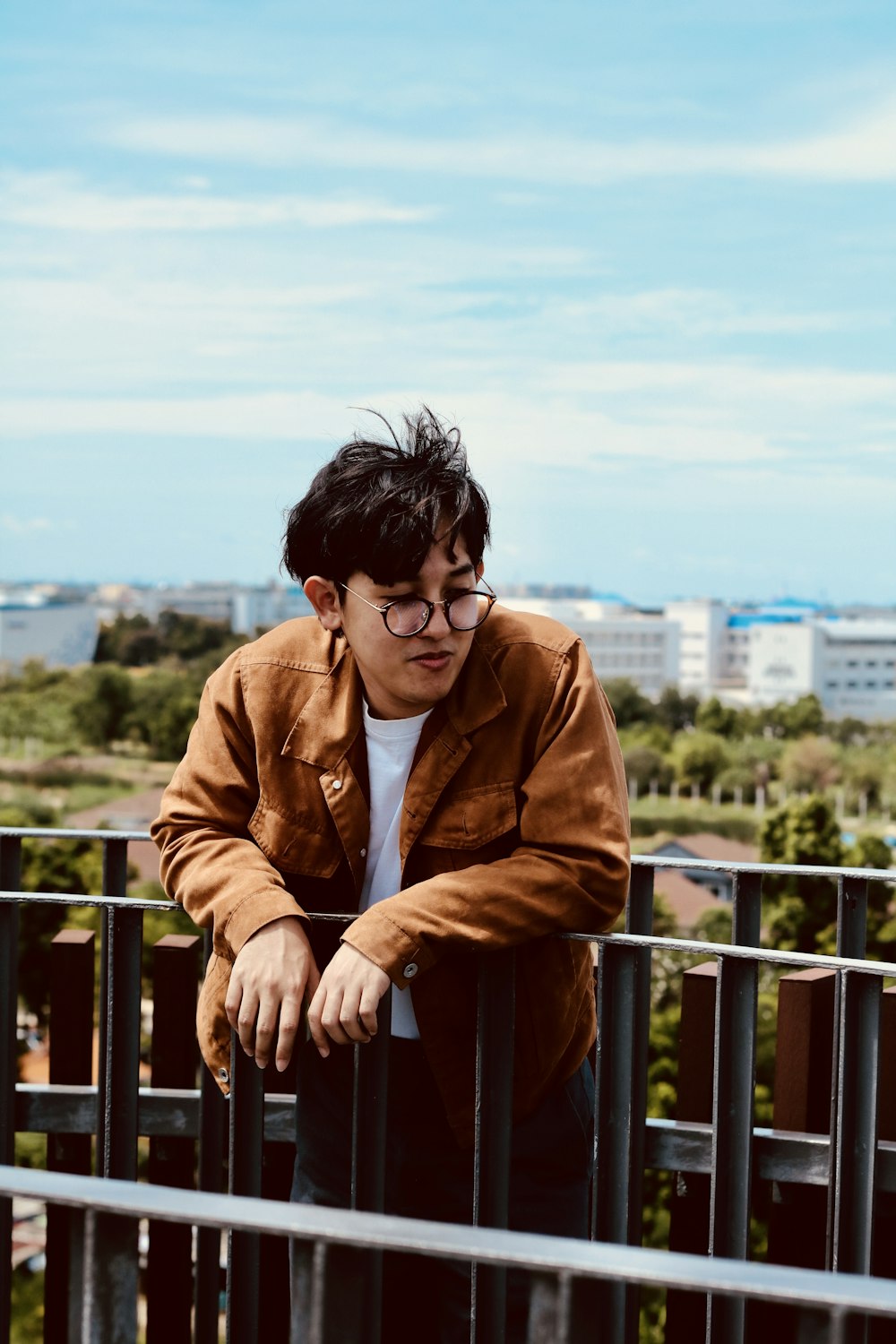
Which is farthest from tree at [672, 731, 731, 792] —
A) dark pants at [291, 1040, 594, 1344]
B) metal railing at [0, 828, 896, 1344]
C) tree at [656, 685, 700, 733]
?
dark pants at [291, 1040, 594, 1344]

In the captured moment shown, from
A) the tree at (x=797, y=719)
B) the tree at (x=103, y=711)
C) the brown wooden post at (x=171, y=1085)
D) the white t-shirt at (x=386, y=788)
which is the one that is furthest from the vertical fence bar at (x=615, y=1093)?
the tree at (x=797, y=719)

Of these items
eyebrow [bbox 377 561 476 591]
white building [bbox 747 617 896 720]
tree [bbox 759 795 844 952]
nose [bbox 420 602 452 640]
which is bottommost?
tree [bbox 759 795 844 952]

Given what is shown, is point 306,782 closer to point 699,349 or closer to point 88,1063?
point 88,1063

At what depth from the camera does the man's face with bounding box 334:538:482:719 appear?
196 cm

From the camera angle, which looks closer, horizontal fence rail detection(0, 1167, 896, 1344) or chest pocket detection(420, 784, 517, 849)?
horizontal fence rail detection(0, 1167, 896, 1344)

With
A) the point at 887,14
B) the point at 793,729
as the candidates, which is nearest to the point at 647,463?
the point at 887,14

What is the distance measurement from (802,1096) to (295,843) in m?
1.02

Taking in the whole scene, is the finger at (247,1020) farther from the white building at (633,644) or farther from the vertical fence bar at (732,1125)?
the white building at (633,644)

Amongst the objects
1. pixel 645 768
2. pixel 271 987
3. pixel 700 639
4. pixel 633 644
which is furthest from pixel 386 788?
pixel 700 639

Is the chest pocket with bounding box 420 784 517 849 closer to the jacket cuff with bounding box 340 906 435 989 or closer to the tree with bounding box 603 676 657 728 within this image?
the jacket cuff with bounding box 340 906 435 989

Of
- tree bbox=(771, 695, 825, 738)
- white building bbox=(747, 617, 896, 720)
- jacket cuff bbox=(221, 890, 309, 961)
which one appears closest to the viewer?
jacket cuff bbox=(221, 890, 309, 961)

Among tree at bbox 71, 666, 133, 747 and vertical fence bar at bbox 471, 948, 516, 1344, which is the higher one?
vertical fence bar at bbox 471, 948, 516, 1344

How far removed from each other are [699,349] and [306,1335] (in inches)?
5544

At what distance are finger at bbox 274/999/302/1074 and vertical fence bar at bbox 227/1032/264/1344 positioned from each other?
0.13 metres
